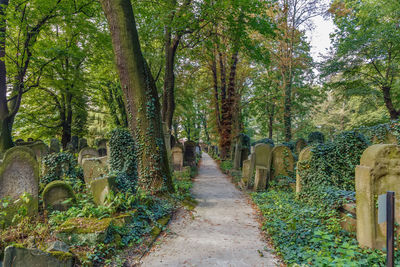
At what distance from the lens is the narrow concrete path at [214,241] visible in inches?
127

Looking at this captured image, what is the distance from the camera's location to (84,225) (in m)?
3.23

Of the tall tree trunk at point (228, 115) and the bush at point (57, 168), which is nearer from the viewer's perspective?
the bush at point (57, 168)

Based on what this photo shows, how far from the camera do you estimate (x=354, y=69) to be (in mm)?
13266

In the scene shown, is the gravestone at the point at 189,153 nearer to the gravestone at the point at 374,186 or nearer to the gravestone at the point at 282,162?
the gravestone at the point at 282,162

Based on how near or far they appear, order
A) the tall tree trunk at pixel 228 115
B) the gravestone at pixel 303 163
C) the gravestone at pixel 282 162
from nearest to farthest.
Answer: the gravestone at pixel 303 163
the gravestone at pixel 282 162
the tall tree trunk at pixel 228 115

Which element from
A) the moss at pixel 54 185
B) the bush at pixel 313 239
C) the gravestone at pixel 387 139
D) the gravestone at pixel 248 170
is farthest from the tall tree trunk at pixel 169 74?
the gravestone at pixel 387 139

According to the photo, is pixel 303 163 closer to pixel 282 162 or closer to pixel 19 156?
pixel 282 162

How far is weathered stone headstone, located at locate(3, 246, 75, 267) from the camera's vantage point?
218 centimetres

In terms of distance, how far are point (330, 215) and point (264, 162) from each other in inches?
175

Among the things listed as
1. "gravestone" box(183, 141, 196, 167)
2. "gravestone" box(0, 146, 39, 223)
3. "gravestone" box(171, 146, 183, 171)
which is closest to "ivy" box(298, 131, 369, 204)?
"gravestone" box(0, 146, 39, 223)

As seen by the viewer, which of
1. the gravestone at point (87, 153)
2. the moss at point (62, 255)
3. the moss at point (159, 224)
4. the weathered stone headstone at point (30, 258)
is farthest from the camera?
the gravestone at point (87, 153)

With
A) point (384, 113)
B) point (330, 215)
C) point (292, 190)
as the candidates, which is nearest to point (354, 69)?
point (384, 113)

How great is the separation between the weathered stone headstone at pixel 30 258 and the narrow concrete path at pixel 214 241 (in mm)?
1200

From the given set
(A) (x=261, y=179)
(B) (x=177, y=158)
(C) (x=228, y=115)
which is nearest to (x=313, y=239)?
(A) (x=261, y=179)
